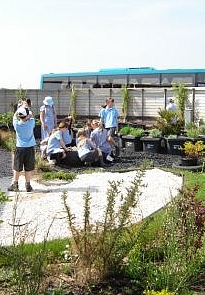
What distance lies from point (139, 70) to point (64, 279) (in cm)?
2724

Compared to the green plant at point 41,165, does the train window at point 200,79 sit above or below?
above

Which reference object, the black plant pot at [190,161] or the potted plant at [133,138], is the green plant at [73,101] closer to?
the potted plant at [133,138]

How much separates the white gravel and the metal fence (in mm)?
13364

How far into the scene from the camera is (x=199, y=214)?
478cm

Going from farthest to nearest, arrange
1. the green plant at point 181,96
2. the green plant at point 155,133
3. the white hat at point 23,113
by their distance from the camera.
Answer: the green plant at point 181,96 < the green plant at point 155,133 < the white hat at point 23,113

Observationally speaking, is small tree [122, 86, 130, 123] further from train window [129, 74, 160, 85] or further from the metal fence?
train window [129, 74, 160, 85]

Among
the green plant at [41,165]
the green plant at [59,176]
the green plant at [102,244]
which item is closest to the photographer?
the green plant at [102,244]

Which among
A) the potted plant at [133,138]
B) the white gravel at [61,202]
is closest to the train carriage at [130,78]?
the potted plant at [133,138]

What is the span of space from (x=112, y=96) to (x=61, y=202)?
1995cm

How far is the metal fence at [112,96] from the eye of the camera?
81.2ft

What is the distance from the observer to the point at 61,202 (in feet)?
27.9

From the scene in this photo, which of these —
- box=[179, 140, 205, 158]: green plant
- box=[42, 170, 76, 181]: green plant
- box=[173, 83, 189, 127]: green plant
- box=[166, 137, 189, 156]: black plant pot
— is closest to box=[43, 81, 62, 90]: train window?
box=[173, 83, 189, 127]: green plant

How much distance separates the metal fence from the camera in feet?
81.2

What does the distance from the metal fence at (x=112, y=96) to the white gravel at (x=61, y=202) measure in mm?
13364
